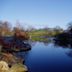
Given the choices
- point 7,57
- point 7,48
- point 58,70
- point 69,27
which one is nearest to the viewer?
point 7,57

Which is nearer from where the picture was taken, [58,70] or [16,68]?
[16,68]

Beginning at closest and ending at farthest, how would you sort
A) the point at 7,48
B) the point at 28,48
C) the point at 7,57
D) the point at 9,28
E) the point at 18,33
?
the point at 7,57 → the point at 7,48 → the point at 28,48 → the point at 18,33 → the point at 9,28

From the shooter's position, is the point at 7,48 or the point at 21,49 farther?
the point at 21,49

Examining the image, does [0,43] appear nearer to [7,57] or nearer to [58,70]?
[7,57]

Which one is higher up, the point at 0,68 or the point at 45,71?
the point at 0,68

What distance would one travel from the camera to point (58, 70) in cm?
1853

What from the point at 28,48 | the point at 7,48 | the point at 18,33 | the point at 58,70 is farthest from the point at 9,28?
the point at 58,70

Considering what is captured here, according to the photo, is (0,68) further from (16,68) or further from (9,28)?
(9,28)

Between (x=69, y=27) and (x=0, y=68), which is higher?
A: (x=69, y=27)

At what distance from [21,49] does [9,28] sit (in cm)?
2893

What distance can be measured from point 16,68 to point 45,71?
4.77 metres

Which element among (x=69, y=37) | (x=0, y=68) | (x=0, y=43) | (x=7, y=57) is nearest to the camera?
(x=0, y=68)

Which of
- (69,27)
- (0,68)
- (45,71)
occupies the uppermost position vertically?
(69,27)

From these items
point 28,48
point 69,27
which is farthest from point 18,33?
point 69,27
